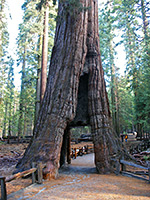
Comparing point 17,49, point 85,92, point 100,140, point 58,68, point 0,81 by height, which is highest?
point 17,49

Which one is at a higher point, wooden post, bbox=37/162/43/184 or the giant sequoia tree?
the giant sequoia tree

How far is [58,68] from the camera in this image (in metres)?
8.57

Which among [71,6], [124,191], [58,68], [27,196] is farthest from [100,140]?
[71,6]

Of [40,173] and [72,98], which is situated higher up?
[72,98]

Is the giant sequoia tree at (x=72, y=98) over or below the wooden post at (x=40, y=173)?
over

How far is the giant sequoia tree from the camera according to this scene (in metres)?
7.35

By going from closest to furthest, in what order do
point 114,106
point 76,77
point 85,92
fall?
point 76,77
point 85,92
point 114,106

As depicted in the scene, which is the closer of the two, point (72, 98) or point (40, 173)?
point (40, 173)

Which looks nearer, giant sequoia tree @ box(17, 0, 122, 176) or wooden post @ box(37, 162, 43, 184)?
wooden post @ box(37, 162, 43, 184)

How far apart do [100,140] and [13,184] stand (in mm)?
4137

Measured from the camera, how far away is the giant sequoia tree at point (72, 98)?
7.35m

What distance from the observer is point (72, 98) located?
8203 mm

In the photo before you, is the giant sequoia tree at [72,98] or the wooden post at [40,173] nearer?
the wooden post at [40,173]

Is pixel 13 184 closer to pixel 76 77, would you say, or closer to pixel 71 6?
pixel 76 77
